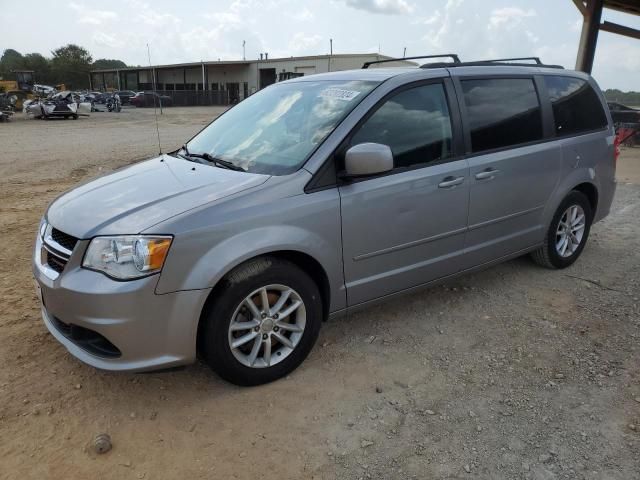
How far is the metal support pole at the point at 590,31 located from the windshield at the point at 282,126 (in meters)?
9.49

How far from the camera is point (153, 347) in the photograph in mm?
2561

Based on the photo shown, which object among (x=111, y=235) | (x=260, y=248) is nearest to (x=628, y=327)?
(x=260, y=248)

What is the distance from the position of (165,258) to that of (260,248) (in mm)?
496

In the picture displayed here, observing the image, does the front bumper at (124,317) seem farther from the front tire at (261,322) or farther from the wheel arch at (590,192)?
the wheel arch at (590,192)

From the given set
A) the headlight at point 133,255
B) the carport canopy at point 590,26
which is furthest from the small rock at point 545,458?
the carport canopy at point 590,26

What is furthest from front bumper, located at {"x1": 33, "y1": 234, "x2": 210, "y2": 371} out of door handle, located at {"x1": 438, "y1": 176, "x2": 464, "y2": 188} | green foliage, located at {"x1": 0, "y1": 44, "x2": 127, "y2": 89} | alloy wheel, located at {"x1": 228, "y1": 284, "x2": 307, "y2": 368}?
green foliage, located at {"x1": 0, "y1": 44, "x2": 127, "y2": 89}

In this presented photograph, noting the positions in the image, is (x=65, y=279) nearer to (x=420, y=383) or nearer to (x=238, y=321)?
(x=238, y=321)

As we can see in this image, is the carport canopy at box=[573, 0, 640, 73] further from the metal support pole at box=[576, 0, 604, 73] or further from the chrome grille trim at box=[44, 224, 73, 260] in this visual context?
the chrome grille trim at box=[44, 224, 73, 260]

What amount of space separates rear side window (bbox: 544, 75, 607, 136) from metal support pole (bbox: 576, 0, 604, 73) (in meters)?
7.33

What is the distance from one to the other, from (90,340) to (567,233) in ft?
13.4

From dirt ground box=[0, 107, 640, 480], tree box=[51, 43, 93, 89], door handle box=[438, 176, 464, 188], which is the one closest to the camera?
dirt ground box=[0, 107, 640, 480]

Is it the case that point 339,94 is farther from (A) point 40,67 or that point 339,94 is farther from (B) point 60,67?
(A) point 40,67

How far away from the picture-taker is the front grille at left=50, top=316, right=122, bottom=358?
2.60m

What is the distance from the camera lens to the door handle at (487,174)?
3650 millimetres
